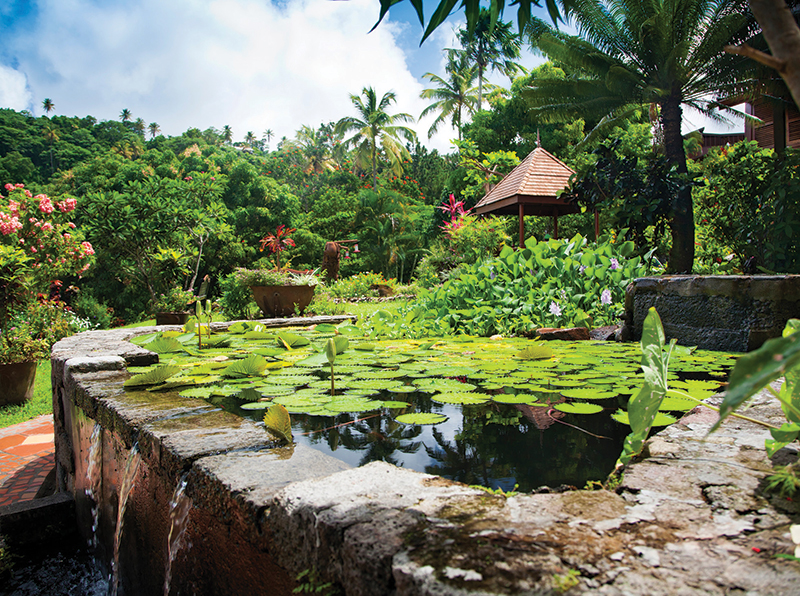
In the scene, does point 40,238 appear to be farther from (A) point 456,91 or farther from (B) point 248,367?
(A) point 456,91

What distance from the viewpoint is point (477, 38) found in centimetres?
1936

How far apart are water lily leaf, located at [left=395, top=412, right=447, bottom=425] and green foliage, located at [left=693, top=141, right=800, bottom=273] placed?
502 cm

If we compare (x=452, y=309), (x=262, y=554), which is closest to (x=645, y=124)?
(x=452, y=309)

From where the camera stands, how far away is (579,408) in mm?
1687

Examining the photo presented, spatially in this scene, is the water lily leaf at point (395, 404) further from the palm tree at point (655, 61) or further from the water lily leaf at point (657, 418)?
the palm tree at point (655, 61)

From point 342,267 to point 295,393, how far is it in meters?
15.0

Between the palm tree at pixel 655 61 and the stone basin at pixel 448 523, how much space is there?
19.4 feet

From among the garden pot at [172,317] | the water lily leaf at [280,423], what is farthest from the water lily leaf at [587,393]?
the garden pot at [172,317]

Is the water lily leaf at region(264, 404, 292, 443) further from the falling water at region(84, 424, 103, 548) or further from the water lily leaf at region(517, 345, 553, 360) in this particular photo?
the water lily leaf at region(517, 345, 553, 360)

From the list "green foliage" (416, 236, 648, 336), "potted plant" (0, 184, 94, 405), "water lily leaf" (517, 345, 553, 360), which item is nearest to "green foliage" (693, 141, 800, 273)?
"green foliage" (416, 236, 648, 336)

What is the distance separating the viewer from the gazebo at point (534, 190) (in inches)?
319

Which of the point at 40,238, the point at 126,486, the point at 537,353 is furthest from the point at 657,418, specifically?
the point at 40,238

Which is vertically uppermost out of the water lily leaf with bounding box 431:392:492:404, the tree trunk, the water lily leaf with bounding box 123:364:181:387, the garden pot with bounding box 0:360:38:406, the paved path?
the tree trunk

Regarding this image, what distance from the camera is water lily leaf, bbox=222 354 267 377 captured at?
93.4 inches
